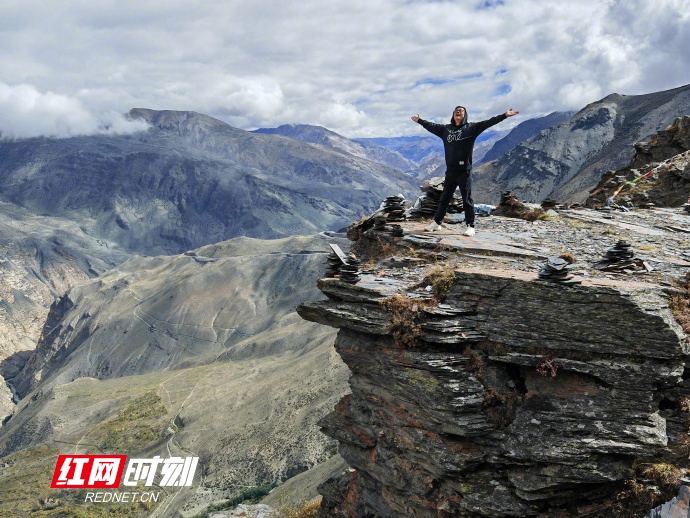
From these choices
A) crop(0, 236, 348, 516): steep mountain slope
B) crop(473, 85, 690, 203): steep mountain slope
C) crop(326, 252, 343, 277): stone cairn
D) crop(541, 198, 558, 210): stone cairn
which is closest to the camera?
crop(326, 252, 343, 277): stone cairn

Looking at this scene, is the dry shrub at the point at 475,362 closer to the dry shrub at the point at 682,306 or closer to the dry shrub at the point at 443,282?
the dry shrub at the point at 443,282

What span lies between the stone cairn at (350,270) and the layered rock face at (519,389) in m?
0.83

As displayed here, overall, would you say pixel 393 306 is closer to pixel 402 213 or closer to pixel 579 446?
pixel 579 446

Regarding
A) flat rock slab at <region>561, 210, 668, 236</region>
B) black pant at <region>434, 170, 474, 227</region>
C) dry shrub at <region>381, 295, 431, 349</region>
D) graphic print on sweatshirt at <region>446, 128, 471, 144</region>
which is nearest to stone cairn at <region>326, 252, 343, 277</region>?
dry shrub at <region>381, 295, 431, 349</region>

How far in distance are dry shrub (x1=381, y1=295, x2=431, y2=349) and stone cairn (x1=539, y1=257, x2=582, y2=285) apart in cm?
316

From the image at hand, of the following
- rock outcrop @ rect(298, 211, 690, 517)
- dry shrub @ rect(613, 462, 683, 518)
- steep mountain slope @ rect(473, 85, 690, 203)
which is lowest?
dry shrub @ rect(613, 462, 683, 518)

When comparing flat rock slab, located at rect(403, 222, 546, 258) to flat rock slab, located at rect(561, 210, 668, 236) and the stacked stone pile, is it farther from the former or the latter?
flat rock slab, located at rect(561, 210, 668, 236)

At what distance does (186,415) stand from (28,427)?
5200 cm

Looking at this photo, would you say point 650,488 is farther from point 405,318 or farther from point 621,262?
point 405,318

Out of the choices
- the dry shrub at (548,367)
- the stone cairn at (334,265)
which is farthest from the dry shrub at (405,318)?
the dry shrub at (548,367)

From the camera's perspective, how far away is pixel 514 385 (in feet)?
43.2

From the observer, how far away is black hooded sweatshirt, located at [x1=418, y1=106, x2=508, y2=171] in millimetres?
16359

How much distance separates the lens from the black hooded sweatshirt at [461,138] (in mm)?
16359

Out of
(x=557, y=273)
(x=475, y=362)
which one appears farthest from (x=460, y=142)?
(x=475, y=362)
